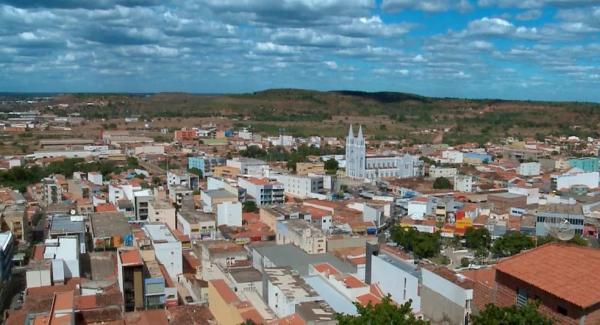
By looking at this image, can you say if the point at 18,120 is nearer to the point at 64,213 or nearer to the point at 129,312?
the point at 64,213

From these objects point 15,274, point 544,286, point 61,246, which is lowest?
point 15,274

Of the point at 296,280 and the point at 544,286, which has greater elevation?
the point at 544,286

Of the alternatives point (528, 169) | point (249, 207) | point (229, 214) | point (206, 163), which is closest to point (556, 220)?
point (229, 214)

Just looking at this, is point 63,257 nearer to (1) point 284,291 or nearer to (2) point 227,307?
(2) point 227,307

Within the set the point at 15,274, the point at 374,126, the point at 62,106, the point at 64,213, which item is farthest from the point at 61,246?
the point at 62,106

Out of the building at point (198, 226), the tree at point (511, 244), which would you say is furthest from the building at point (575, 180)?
the building at point (198, 226)

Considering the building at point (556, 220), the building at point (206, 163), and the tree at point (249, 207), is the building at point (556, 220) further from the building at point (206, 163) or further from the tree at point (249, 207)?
the building at point (206, 163)

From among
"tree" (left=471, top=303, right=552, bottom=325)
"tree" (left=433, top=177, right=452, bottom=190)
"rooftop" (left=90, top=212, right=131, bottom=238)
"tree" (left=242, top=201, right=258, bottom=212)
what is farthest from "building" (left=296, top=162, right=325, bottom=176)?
"tree" (left=471, top=303, right=552, bottom=325)
